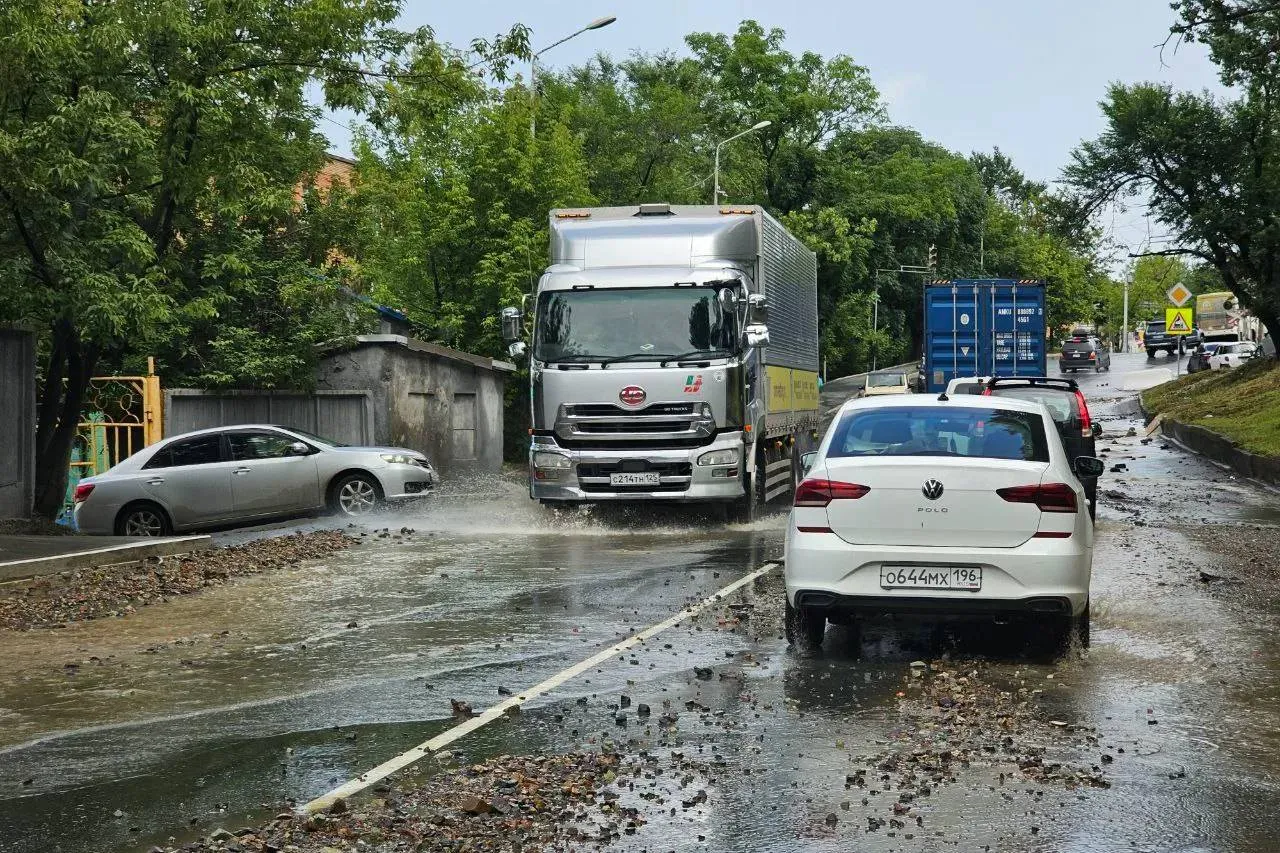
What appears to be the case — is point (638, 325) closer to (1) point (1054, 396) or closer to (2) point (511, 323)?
(2) point (511, 323)

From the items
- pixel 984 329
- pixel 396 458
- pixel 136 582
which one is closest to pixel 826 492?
pixel 136 582

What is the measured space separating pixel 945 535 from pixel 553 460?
9350mm

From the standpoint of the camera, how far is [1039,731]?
23.5 feet

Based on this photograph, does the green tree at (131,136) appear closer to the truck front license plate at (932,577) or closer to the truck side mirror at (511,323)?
the truck side mirror at (511,323)

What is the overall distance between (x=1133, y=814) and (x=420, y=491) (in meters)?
16.7

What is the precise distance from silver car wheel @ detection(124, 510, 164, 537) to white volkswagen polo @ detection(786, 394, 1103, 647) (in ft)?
44.1

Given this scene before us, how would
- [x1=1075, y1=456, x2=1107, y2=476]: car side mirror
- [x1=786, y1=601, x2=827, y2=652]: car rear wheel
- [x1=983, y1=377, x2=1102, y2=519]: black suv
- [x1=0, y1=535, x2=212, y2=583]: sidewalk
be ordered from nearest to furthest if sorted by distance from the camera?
1. [x1=786, y1=601, x2=827, y2=652]: car rear wheel
2. [x1=1075, y1=456, x2=1107, y2=476]: car side mirror
3. [x1=0, y1=535, x2=212, y2=583]: sidewalk
4. [x1=983, y1=377, x2=1102, y2=519]: black suv

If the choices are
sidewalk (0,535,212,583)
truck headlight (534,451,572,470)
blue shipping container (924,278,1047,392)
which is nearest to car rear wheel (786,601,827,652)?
sidewalk (0,535,212,583)

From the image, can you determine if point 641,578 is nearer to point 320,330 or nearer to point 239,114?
point 239,114

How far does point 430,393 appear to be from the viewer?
1326 inches

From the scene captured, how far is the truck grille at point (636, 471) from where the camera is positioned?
17.6m

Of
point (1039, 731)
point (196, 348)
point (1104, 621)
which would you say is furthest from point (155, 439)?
point (1039, 731)

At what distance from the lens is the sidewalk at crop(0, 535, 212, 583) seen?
14320 millimetres

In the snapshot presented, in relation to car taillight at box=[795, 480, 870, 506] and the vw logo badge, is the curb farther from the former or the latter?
car taillight at box=[795, 480, 870, 506]
